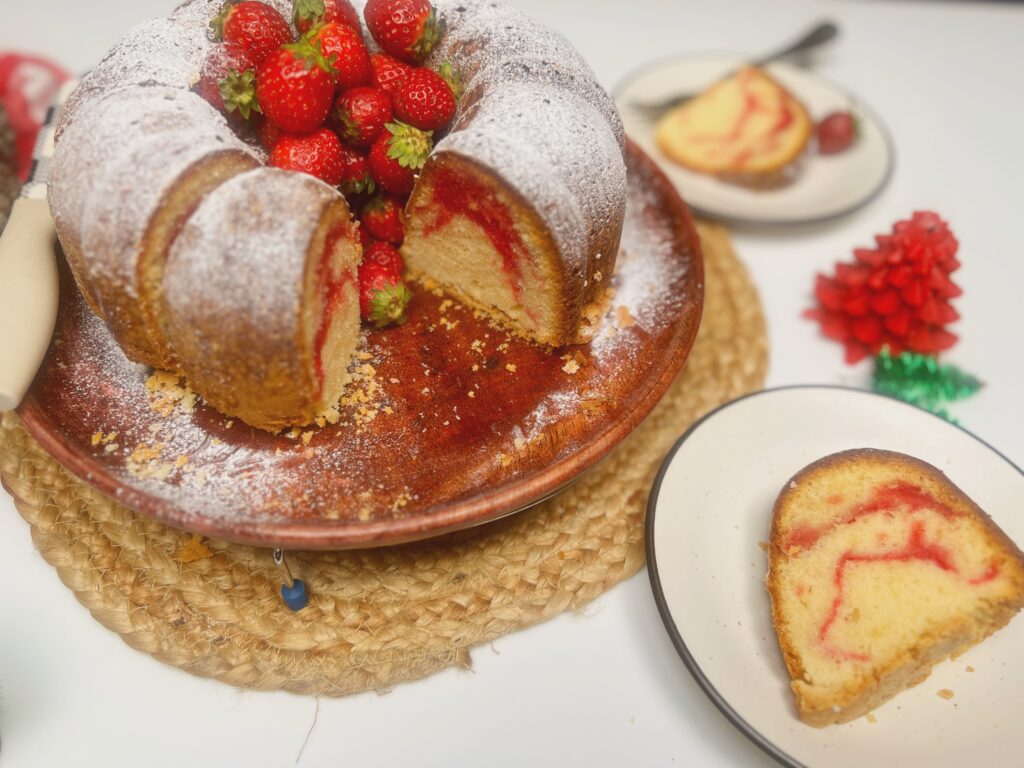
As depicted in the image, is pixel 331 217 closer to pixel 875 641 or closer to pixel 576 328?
pixel 576 328

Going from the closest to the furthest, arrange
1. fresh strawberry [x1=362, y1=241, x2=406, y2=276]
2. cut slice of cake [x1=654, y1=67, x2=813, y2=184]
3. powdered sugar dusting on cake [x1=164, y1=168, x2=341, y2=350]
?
1. powdered sugar dusting on cake [x1=164, y1=168, x2=341, y2=350]
2. fresh strawberry [x1=362, y1=241, x2=406, y2=276]
3. cut slice of cake [x1=654, y1=67, x2=813, y2=184]

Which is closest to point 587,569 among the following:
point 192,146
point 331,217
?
point 331,217

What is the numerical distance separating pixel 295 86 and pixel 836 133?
171 cm

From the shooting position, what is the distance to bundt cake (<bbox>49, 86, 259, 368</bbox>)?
1.32m

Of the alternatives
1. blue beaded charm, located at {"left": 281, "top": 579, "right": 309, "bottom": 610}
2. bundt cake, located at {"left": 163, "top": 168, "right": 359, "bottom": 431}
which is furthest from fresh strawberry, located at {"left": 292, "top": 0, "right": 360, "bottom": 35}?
blue beaded charm, located at {"left": 281, "top": 579, "right": 309, "bottom": 610}

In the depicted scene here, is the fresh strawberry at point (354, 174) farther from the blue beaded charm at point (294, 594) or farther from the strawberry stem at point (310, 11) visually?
the blue beaded charm at point (294, 594)

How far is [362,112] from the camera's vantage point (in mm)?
1576

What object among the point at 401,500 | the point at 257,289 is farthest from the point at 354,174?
the point at 401,500

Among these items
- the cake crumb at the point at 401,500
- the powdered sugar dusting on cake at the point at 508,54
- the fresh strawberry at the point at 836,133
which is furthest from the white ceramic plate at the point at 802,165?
the cake crumb at the point at 401,500

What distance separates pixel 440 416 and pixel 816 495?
0.71m

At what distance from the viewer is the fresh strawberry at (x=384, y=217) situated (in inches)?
67.1

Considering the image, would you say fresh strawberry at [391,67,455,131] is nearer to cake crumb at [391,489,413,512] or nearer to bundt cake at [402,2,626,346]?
bundt cake at [402,2,626,346]

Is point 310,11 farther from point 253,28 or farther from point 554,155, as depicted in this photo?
point 554,155

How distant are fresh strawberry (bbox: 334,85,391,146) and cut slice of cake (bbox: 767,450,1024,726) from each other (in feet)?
3.46
